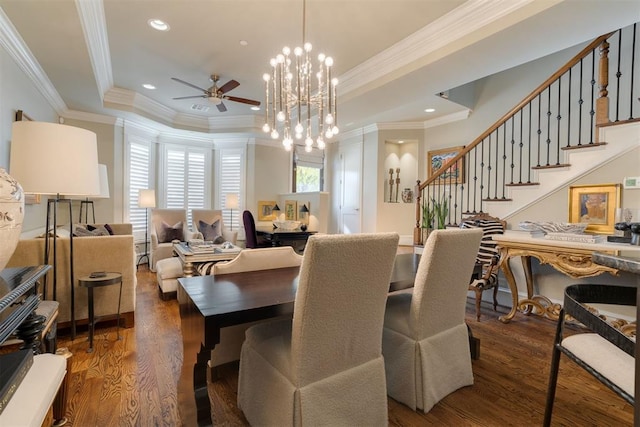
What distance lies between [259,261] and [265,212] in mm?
5004

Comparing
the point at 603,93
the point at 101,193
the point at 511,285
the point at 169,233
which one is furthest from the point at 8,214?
the point at 101,193

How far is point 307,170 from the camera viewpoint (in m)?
7.84

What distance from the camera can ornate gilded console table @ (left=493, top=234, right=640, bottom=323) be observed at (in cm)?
234

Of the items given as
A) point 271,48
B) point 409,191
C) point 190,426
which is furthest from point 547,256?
point 409,191

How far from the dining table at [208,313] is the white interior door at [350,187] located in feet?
18.4

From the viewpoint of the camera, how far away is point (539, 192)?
3.43m

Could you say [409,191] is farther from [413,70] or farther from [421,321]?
[421,321]

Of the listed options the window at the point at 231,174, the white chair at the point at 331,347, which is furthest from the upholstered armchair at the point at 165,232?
the white chair at the point at 331,347

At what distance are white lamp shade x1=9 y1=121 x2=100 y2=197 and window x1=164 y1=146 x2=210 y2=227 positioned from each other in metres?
4.68

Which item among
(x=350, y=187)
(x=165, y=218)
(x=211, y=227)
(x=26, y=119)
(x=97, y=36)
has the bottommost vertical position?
(x=211, y=227)

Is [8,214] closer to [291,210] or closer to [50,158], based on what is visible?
[50,158]

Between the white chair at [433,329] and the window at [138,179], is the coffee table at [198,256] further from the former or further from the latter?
the window at [138,179]

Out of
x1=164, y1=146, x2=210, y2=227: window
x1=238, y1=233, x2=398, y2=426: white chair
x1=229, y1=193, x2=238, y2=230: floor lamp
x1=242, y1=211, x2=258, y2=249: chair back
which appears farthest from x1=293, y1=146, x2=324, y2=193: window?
x1=238, y1=233, x2=398, y2=426: white chair

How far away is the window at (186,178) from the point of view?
6.54 metres
